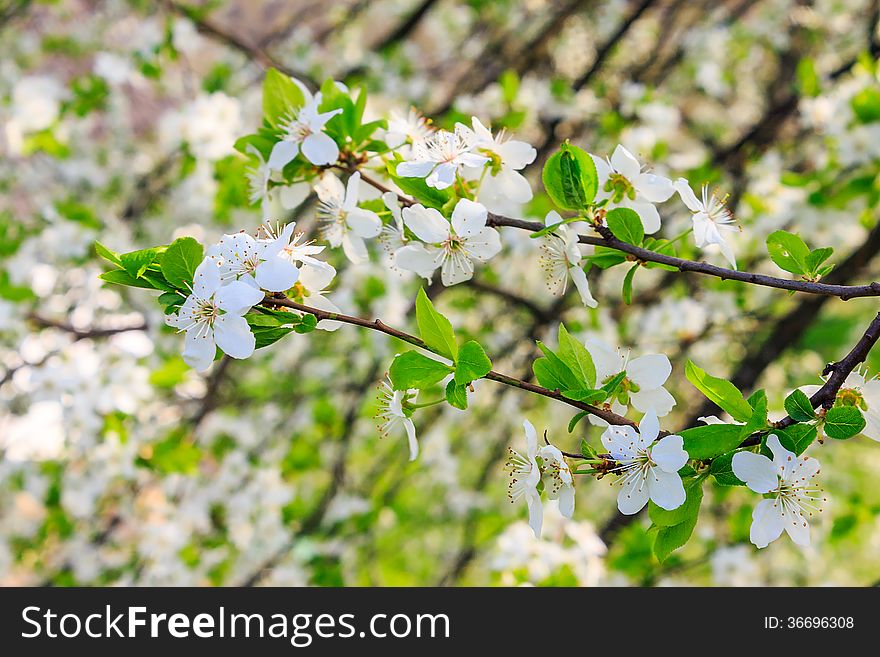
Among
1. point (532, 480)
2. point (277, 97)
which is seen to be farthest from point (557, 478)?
point (277, 97)

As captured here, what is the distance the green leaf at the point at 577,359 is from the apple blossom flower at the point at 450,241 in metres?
0.17

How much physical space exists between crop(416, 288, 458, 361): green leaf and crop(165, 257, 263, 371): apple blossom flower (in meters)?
0.17

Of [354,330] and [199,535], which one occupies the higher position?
[354,330]

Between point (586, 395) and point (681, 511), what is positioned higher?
point (586, 395)

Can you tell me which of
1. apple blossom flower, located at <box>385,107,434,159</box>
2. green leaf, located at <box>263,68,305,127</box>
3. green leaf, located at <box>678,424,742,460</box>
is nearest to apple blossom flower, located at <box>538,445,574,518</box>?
green leaf, located at <box>678,424,742,460</box>

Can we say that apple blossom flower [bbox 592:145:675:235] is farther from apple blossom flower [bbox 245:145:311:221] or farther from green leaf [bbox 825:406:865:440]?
apple blossom flower [bbox 245:145:311:221]

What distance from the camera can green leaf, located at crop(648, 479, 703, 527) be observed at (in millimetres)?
839

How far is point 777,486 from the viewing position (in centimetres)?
79

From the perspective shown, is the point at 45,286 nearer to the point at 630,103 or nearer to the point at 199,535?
the point at 199,535

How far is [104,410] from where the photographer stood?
1.93 m

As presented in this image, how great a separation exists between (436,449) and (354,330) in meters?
0.65

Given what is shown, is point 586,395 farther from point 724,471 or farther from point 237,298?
point 237,298

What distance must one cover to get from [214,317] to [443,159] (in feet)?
1.13
